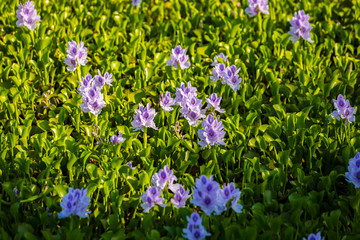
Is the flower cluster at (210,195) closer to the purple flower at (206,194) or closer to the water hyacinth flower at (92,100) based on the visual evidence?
the purple flower at (206,194)

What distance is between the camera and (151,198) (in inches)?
114

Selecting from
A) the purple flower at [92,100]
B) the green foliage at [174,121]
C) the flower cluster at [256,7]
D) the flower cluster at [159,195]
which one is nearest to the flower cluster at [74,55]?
the green foliage at [174,121]

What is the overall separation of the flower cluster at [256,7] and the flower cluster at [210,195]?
8.65 ft

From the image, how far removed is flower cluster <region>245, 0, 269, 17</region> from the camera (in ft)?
16.3

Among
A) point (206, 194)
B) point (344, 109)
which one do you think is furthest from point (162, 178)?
point (344, 109)

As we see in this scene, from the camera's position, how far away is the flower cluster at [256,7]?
4.98m

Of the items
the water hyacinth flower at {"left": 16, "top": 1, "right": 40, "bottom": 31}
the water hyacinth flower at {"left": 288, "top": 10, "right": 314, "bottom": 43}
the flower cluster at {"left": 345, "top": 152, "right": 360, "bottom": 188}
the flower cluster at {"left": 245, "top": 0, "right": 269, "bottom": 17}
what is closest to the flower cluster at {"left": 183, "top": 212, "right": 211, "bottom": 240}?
the flower cluster at {"left": 345, "top": 152, "right": 360, "bottom": 188}

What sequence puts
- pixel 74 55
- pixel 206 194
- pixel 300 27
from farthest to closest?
pixel 300 27 → pixel 74 55 → pixel 206 194

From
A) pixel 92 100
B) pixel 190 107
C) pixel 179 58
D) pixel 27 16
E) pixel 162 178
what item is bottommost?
pixel 162 178

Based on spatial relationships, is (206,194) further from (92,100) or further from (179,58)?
(179,58)

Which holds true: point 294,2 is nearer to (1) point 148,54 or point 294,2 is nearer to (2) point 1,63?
(1) point 148,54

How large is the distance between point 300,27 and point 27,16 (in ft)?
7.63

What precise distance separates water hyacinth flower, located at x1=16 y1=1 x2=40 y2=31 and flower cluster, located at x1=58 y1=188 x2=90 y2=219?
2.22 meters

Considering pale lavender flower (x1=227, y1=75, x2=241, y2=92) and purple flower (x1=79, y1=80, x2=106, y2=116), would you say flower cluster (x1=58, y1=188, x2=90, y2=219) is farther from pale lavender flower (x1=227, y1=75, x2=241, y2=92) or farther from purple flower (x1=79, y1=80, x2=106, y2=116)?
pale lavender flower (x1=227, y1=75, x2=241, y2=92)
